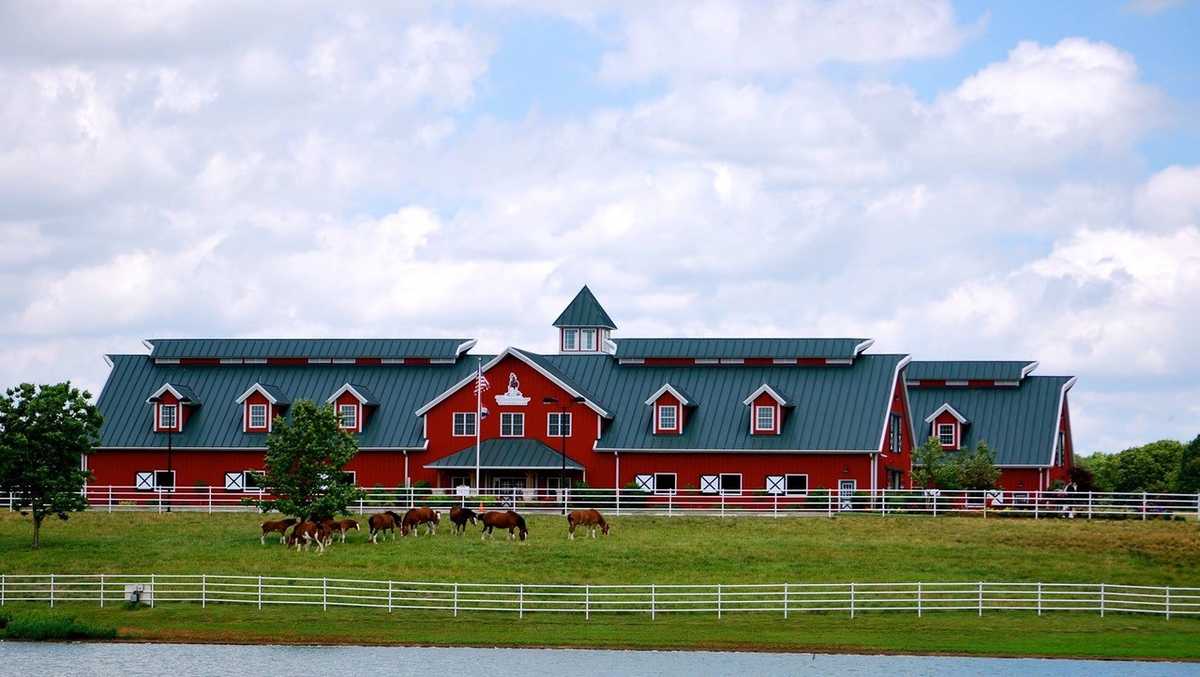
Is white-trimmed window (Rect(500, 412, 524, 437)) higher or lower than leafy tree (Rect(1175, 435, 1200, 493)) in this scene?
higher

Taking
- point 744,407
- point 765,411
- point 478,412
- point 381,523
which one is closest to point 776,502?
point 765,411

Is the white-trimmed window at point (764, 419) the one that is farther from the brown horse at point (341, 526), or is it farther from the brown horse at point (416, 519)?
the brown horse at point (341, 526)

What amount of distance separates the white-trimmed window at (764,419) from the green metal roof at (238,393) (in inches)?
576

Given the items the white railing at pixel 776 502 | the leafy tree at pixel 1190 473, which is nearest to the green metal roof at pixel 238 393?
the white railing at pixel 776 502

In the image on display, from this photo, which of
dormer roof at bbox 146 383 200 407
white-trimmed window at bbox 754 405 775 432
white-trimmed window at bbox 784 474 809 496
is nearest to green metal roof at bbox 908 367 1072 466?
white-trimmed window at bbox 784 474 809 496

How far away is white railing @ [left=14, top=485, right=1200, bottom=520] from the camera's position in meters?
74.2

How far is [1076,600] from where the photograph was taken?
186 ft

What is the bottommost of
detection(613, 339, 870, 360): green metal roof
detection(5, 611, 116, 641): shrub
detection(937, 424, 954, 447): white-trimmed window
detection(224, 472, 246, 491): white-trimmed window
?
detection(5, 611, 116, 641): shrub

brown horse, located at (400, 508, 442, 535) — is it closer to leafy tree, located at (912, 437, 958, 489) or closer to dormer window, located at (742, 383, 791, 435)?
dormer window, located at (742, 383, 791, 435)

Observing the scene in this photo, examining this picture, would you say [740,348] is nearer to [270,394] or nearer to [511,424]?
[511,424]

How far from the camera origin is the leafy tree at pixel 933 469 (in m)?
81.2

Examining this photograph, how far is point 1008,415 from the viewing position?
301 feet

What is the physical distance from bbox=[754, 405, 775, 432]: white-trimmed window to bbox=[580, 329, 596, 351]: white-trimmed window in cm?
1381

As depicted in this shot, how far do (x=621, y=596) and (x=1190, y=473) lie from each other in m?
46.0
